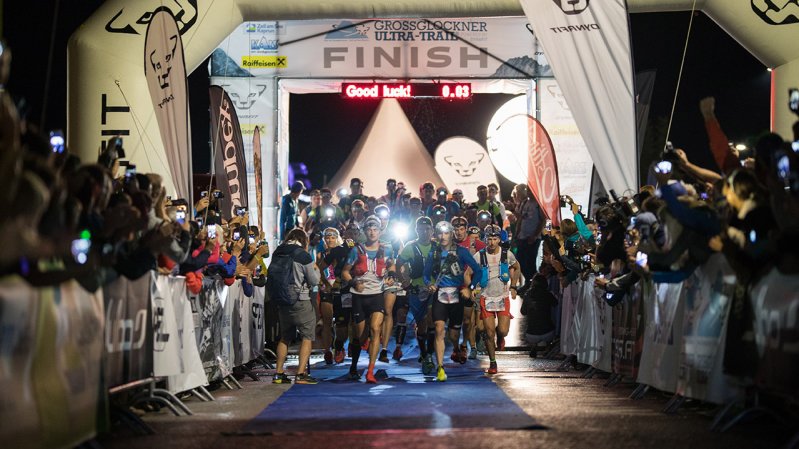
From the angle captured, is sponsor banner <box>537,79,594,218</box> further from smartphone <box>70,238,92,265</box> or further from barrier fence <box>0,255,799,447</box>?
smartphone <box>70,238,92,265</box>

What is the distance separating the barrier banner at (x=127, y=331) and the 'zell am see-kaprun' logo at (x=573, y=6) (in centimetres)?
761

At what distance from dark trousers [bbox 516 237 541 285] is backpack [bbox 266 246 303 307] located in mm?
8758

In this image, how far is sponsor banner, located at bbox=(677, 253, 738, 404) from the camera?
9255mm

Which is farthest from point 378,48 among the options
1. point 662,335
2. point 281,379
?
point 662,335

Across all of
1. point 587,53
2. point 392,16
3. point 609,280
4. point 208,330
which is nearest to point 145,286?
point 208,330

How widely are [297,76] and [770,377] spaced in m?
21.2

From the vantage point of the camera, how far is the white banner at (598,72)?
47.0 ft

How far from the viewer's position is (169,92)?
14.8 metres

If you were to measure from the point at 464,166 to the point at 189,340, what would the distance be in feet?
67.4

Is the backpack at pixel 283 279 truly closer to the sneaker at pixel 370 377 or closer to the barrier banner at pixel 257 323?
the sneaker at pixel 370 377

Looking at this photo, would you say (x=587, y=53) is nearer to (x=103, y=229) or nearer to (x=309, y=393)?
(x=309, y=393)

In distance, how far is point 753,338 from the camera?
8438 millimetres

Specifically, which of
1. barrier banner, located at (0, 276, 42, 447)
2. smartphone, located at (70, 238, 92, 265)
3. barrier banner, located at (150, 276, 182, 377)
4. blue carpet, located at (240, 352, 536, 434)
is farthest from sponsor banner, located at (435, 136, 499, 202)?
barrier banner, located at (0, 276, 42, 447)

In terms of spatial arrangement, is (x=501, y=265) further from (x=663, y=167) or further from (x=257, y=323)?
(x=663, y=167)
